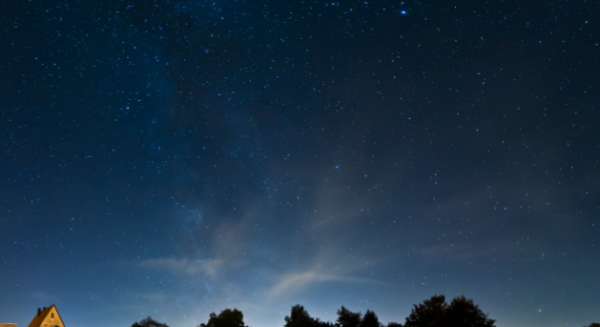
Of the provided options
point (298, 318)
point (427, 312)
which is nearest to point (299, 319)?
point (298, 318)

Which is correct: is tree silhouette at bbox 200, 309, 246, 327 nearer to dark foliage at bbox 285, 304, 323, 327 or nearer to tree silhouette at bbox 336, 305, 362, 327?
dark foliage at bbox 285, 304, 323, 327

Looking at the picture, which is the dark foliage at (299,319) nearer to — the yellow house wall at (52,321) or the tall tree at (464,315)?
the tall tree at (464,315)

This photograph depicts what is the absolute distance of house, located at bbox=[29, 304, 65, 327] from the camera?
6944 cm

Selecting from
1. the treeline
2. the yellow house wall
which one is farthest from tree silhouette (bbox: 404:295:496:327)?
the yellow house wall

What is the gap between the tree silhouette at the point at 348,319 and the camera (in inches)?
1813

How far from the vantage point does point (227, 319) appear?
2393 inches

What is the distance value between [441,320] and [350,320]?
12.6m

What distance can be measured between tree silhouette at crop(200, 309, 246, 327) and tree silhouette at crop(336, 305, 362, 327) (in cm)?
2157

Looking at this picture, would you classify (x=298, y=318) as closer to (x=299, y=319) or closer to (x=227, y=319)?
(x=299, y=319)

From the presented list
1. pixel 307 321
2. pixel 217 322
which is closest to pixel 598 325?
pixel 307 321

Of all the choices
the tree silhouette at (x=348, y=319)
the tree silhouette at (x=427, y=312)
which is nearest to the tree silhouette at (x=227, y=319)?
the tree silhouette at (x=348, y=319)

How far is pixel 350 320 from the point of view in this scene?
46281 millimetres

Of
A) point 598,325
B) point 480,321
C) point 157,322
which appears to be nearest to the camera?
point 480,321

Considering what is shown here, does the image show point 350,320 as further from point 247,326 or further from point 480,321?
point 247,326
